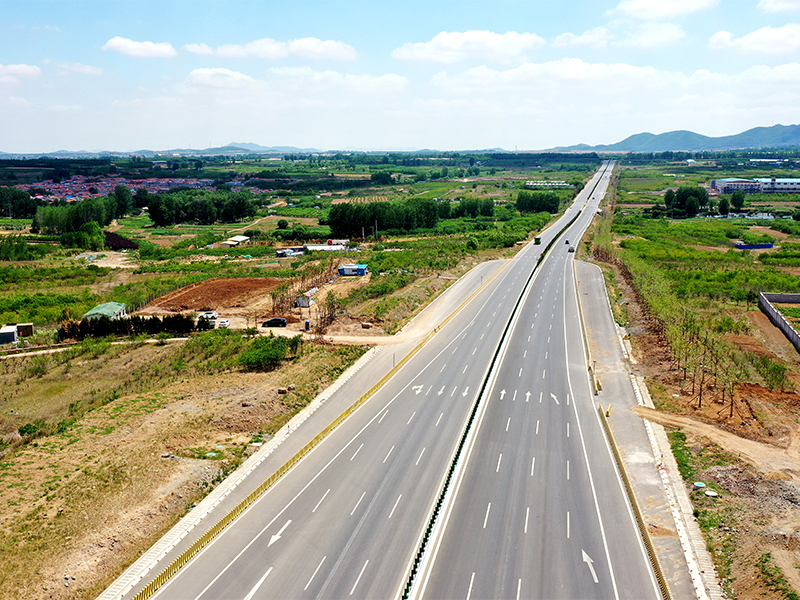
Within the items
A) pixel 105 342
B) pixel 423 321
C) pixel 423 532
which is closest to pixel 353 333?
pixel 423 321

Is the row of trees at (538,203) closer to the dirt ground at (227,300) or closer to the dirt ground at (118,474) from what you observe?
the dirt ground at (227,300)

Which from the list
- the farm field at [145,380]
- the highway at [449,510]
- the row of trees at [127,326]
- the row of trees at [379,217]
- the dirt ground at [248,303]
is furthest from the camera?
the row of trees at [379,217]

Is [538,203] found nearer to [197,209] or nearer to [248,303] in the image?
[197,209]

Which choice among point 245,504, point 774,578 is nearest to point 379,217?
point 245,504

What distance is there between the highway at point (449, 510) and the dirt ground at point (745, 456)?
4634 mm

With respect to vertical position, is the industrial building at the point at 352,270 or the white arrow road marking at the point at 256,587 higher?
the industrial building at the point at 352,270

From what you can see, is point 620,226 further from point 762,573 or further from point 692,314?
point 762,573

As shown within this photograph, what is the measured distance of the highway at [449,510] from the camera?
84.7 ft

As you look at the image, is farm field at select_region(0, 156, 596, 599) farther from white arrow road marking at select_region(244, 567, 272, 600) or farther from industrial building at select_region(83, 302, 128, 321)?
white arrow road marking at select_region(244, 567, 272, 600)

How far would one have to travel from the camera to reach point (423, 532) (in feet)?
95.7

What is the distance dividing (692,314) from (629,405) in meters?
29.0

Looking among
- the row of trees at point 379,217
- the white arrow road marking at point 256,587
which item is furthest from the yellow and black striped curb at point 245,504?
the row of trees at point 379,217

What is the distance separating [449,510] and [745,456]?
842 inches

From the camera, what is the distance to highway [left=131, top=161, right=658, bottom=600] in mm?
25828
